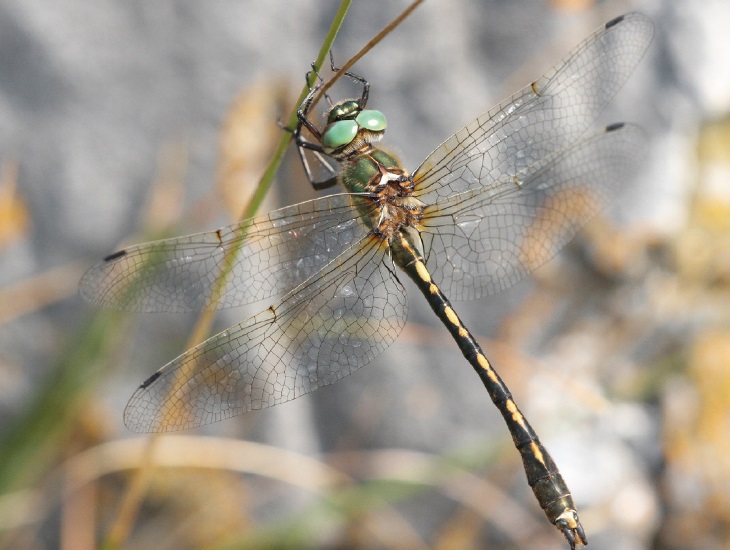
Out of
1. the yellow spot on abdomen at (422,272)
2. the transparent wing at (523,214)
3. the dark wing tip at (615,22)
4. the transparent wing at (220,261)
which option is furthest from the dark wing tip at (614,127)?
the transparent wing at (220,261)

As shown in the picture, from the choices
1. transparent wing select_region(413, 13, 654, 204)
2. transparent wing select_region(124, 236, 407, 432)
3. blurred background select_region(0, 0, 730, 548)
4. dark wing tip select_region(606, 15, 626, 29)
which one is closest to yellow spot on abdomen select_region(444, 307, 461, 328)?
transparent wing select_region(124, 236, 407, 432)

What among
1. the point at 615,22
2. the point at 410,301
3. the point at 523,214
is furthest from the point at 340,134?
the point at 410,301

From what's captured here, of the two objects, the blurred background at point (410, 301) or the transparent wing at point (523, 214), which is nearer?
the transparent wing at point (523, 214)

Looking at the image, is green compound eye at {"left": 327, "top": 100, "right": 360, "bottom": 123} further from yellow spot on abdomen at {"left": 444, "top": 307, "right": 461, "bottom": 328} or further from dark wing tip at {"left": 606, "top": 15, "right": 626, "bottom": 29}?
dark wing tip at {"left": 606, "top": 15, "right": 626, "bottom": 29}

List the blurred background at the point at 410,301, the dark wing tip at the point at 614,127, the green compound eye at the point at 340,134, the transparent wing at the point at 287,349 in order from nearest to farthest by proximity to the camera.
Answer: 1. the transparent wing at the point at 287,349
2. the green compound eye at the point at 340,134
3. the dark wing tip at the point at 614,127
4. the blurred background at the point at 410,301

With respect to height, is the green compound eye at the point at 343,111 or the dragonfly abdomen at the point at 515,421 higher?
the green compound eye at the point at 343,111

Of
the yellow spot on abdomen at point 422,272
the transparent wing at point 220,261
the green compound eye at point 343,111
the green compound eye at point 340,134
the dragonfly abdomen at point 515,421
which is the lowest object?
the dragonfly abdomen at point 515,421

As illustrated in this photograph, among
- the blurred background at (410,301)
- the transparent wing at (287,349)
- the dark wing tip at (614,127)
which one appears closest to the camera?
the transparent wing at (287,349)

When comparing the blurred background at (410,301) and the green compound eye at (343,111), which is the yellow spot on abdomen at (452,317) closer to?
the green compound eye at (343,111)
